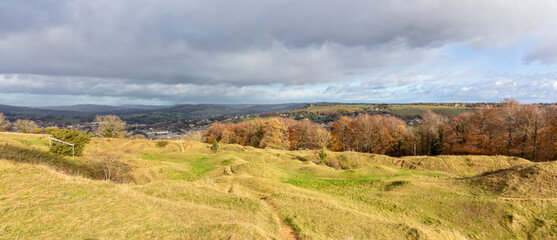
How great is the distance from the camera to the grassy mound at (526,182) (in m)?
15.9

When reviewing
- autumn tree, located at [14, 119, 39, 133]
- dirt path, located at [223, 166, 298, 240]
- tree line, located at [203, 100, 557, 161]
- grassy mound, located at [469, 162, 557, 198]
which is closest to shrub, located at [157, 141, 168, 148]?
tree line, located at [203, 100, 557, 161]

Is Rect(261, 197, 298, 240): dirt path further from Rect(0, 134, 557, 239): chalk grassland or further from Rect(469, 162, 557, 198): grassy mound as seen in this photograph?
Rect(469, 162, 557, 198): grassy mound

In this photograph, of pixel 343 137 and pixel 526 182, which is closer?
pixel 526 182

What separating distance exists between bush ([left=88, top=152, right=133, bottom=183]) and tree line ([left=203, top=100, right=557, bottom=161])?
3317cm

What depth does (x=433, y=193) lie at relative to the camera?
18.0 meters

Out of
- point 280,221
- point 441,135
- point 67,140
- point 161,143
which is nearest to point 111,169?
point 67,140

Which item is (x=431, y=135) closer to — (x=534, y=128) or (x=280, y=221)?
(x=534, y=128)

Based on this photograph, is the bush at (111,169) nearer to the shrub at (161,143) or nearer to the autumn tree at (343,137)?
the shrub at (161,143)

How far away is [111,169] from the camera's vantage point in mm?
22406

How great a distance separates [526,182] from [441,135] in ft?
176

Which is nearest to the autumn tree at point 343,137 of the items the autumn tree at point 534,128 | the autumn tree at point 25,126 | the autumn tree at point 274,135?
the autumn tree at point 274,135

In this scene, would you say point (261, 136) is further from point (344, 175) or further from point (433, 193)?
point (433, 193)

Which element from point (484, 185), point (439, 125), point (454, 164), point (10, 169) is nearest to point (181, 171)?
point (10, 169)

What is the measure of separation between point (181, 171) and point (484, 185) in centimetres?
3030
